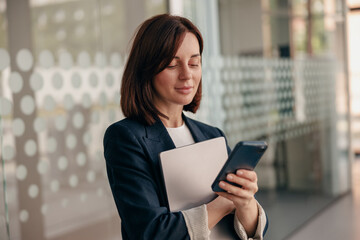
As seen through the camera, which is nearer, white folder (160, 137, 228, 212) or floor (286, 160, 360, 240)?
white folder (160, 137, 228, 212)

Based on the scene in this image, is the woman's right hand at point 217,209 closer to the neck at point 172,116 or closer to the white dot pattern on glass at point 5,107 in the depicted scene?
the neck at point 172,116

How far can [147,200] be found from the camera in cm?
128

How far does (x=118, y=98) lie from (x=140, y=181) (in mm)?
1627

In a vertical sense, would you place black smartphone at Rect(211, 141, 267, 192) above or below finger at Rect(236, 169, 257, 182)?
above

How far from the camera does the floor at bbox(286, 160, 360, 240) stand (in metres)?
4.88

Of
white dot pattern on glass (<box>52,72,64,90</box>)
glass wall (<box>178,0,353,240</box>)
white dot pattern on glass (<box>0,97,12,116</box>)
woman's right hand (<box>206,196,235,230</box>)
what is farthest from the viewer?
glass wall (<box>178,0,353,240</box>)

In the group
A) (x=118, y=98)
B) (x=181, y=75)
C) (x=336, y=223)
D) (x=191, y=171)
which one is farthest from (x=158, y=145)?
(x=336, y=223)

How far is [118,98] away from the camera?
2859 mm

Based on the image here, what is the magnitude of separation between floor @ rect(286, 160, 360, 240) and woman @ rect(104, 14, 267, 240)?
12.5ft

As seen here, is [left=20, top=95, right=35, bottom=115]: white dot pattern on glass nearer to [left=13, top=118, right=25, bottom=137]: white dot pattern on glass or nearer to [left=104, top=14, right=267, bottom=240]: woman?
[left=13, top=118, right=25, bottom=137]: white dot pattern on glass

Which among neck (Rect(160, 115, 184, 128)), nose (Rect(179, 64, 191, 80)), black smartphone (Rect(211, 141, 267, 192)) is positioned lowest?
black smartphone (Rect(211, 141, 267, 192))

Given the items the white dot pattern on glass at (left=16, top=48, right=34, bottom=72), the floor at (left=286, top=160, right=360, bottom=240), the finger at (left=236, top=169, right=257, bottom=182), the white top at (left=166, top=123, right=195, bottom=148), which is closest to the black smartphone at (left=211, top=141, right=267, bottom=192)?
the finger at (left=236, top=169, right=257, bottom=182)

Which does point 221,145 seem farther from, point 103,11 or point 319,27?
point 319,27

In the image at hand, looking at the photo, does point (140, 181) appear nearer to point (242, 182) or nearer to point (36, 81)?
point (242, 182)
